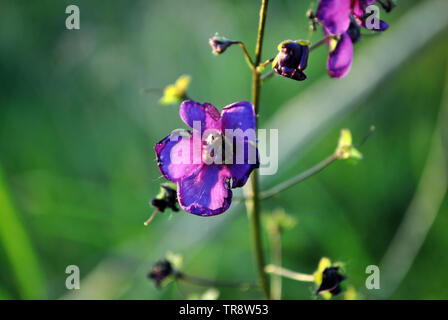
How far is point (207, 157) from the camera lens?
1478 millimetres

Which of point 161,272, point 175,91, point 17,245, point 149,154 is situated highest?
point 149,154

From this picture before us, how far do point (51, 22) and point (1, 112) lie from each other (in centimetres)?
101

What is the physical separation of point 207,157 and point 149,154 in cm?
248

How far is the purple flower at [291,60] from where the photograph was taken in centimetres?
140

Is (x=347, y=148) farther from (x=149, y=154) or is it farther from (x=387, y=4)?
(x=149, y=154)

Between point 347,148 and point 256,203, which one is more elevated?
point 347,148

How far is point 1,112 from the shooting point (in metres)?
4.09

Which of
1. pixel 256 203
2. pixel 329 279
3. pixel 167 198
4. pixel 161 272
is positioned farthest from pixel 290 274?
pixel 167 198

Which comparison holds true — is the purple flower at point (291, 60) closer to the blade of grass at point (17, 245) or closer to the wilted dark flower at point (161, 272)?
the wilted dark flower at point (161, 272)

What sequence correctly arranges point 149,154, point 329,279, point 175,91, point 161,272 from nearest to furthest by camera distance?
1. point 329,279
2. point 175,91
3. point 161,272
4. point 149,154

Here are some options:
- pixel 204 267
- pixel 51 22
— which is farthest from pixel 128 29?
pixel 204 267

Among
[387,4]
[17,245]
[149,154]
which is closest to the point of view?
[387,4]

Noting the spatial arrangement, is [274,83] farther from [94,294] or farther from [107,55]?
[94,294]

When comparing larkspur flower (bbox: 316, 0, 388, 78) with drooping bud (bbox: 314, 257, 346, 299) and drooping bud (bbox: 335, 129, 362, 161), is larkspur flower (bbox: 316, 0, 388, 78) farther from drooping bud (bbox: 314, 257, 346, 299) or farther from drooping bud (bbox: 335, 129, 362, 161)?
drooping bud (bbox: 314, 257, 346, 299)
